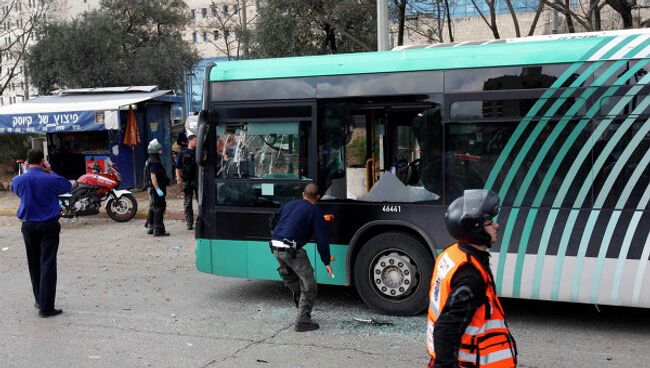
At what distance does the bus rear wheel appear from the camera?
673 centimetres

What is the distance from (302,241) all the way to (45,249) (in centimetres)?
283

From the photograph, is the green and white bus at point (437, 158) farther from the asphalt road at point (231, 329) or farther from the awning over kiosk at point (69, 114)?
the awning over kiosk at point (69, 114)

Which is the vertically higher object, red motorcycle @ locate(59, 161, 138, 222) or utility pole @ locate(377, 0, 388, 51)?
utility pole @ locate(377, 0, 388, 51)

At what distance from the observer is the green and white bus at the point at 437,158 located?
597 cm

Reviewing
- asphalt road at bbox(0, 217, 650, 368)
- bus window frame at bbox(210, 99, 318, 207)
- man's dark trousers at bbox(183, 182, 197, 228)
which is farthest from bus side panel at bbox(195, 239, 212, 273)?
man's dark trousers at bbox(183, 182, 197, 228)

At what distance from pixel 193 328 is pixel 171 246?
4.90 m

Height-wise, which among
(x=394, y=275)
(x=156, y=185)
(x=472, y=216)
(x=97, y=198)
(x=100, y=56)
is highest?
(x=100, y=56)

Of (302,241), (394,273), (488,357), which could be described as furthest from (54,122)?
(488,357)

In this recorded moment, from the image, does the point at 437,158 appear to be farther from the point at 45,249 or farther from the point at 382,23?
the point at 382,23

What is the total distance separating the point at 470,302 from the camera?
9.51ft

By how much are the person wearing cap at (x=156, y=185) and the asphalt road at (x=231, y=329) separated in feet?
9.45

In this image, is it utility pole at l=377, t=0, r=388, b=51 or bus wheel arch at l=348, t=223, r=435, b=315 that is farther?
utility pole at l=377, t=0, r=388, b=51

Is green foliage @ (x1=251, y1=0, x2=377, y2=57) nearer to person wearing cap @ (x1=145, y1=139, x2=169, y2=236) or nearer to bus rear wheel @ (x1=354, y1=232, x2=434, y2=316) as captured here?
person wearing cap @ (x1=145, y1=139, x2=169, y2=236)

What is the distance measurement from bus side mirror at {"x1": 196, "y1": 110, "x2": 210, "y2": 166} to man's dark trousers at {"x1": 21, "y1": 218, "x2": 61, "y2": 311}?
1.65 meters
